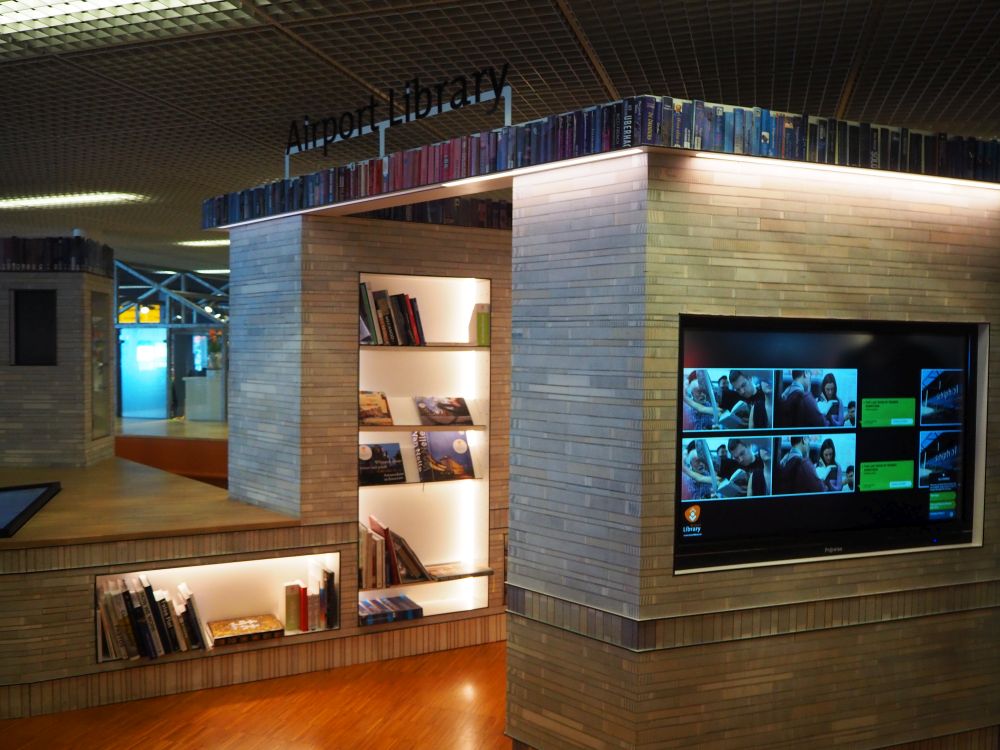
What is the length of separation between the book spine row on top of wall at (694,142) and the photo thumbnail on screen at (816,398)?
833 millimetres

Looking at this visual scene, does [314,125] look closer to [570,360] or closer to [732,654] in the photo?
[570,360]

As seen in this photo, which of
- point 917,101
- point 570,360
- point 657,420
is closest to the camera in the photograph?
point 657,420

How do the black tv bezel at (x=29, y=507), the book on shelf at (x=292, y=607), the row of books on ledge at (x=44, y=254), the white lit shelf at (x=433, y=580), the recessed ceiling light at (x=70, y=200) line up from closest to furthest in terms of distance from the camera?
1. the black tv bezel at (x=29, y=507)
2. the book on shelf at (x=292, y=607)
3. the white lit shelf at (x=433, y=580)
4. the recessed ceiling light at (x=70, y=200)
5. the row of books on ledge at (x=44, y=254)

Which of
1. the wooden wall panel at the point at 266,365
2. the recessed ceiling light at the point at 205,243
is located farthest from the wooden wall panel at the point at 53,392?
the wooden wall panel at the point at 266,365

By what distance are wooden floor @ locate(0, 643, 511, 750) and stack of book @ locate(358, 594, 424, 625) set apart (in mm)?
276

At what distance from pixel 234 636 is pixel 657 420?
2.82 metres

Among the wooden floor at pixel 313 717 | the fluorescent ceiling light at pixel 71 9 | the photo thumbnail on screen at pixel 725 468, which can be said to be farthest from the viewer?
the wooden floor at pixel 313 717

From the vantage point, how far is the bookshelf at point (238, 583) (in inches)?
192

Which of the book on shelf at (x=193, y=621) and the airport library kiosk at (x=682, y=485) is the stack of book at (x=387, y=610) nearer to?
the book on shelf at (x=193, y=621)

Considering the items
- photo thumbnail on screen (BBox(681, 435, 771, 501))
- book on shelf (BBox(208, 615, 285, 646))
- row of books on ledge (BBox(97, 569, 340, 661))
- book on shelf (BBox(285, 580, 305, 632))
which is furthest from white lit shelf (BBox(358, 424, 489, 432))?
photo thumbnail on screen (BBox(681, 435, 771, 501))

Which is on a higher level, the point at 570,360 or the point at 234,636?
the point at 570,360

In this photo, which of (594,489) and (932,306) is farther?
(932,306)

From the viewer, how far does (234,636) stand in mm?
4910

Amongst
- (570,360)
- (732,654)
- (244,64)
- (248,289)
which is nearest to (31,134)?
(248,289)
